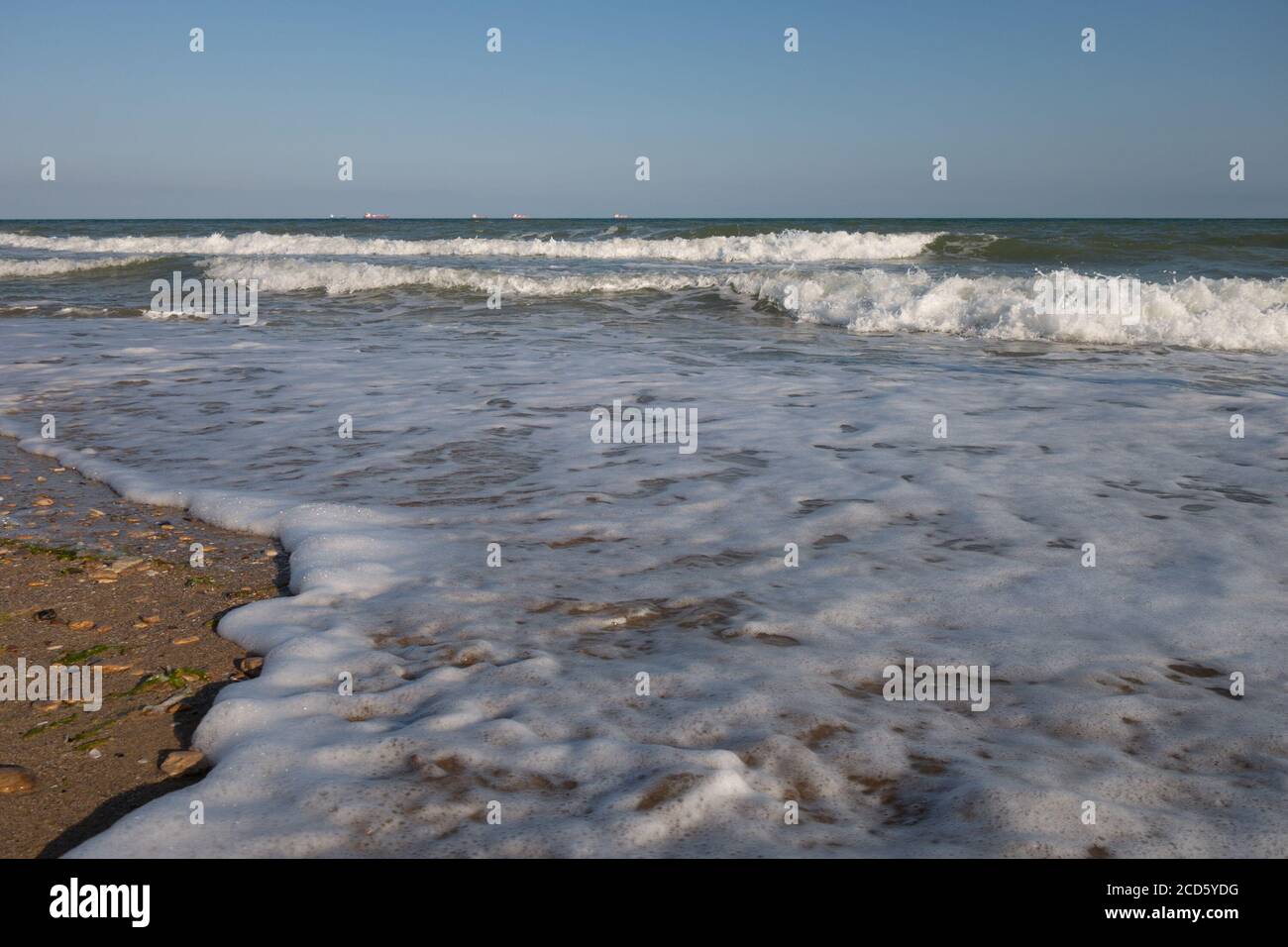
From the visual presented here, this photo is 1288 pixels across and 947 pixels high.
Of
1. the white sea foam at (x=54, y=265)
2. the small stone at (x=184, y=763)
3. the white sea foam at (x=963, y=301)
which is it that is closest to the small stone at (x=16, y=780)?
the small stone at (x=184, y=763)

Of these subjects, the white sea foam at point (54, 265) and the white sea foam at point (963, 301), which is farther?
the white sea foam at point (54, 265)

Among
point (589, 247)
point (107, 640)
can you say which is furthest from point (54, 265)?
point (107, 640)

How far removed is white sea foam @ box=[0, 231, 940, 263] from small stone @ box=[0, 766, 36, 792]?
22.8 metres

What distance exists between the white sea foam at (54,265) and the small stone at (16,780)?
73.4ft

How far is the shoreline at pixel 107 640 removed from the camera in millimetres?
2225

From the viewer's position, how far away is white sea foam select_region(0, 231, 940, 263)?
24906 mm

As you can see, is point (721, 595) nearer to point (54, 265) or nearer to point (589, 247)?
point (54, 265)

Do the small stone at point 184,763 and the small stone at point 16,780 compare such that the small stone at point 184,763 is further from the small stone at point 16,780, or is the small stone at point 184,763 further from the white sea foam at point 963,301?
the white sea foam at point 963,301

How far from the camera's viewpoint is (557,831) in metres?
2.08

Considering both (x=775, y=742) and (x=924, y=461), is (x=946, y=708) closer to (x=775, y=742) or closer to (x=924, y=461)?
(x=775, y=742)

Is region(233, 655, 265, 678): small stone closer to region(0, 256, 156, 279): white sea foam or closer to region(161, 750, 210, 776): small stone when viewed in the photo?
region(161, 750, 210, 776): small stone

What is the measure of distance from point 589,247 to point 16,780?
84.7 feet

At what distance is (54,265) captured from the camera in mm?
21609

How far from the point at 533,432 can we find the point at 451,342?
4842mm
